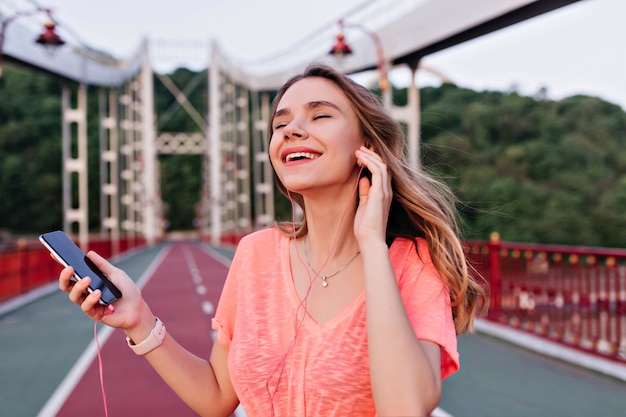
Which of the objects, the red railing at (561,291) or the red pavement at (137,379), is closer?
the red pavement at (137,379)

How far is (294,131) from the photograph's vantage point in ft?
5.15

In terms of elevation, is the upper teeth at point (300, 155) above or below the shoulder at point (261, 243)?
above

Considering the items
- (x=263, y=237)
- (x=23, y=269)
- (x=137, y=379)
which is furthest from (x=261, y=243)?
(x=23, y=269)

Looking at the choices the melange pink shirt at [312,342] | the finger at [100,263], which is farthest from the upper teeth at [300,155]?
the finger at [100,263]

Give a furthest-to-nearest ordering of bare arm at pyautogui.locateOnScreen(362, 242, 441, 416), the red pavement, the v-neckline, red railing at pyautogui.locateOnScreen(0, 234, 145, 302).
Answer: red railing at pyautogui.locateOnScreen(0, 234, 145, 302), the red pavement, the v-neckline, bare arm at pyautogui.locateOnScreen(362, 242, 441, 416)

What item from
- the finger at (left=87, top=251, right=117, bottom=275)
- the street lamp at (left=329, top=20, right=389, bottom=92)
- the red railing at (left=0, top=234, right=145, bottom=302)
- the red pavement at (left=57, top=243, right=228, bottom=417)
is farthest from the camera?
the red railing at (left=0, top=234, right=145, bottom=302)

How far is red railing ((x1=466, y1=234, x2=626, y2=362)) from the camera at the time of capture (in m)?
6.31

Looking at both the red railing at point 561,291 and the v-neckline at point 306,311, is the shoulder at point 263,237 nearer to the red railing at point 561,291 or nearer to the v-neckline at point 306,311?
the v-neckline at point 306,311

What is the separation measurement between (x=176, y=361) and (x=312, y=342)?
457mm

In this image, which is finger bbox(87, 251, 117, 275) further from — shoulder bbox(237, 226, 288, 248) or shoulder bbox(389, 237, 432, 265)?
shoulder bbox(389, 237, 432, 265)

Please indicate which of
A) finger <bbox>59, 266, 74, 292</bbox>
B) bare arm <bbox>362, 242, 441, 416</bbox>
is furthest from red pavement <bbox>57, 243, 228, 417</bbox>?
bare arm <bbox>362, 242, 441, 416</bbox>

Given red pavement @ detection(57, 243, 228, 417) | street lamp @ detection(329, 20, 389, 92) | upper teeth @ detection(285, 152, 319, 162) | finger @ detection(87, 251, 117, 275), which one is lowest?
red pavement @ detection(57, 243, 228, 417)

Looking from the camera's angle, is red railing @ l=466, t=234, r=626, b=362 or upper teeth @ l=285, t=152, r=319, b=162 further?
red railing @ l=466, t=234, r=626, b=362

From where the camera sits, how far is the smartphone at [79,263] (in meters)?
1.57
